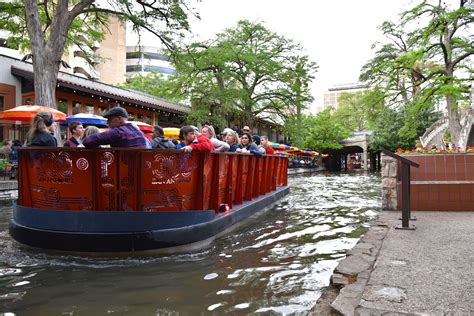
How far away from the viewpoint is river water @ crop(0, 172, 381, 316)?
11.1ft

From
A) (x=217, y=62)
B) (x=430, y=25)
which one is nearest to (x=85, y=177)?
(x=430, y=25)

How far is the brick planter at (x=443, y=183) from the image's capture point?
26.0ft

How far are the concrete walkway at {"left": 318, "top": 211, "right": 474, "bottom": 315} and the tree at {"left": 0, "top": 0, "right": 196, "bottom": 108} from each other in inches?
466

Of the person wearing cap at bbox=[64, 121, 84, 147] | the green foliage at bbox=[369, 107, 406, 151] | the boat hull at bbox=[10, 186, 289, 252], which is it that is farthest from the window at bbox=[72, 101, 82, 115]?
the green foliage at bbox=[369, 107, 406, 151]

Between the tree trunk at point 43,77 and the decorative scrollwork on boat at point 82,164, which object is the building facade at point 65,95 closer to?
the tree trunk at point 43,77

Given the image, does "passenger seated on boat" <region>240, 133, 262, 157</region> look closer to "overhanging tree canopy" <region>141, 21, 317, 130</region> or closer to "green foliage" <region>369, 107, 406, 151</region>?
"overhanging tree canopy" <region>141, 21, 317, 130</region>

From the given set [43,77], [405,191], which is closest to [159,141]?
[405,191]

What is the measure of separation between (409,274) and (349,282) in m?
0.59

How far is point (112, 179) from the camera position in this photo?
16.5ft

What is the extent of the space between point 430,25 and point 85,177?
20.0m

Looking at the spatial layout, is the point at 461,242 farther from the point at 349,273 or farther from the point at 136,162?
the point at 136,162

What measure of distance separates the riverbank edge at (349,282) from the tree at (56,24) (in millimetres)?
11803

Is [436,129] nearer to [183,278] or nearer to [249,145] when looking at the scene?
[249,145]

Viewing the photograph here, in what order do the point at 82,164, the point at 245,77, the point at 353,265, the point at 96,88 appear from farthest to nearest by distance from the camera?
the point at 245,77 < the point at 96,88 < the point at 82,164 < the point at 353,265
